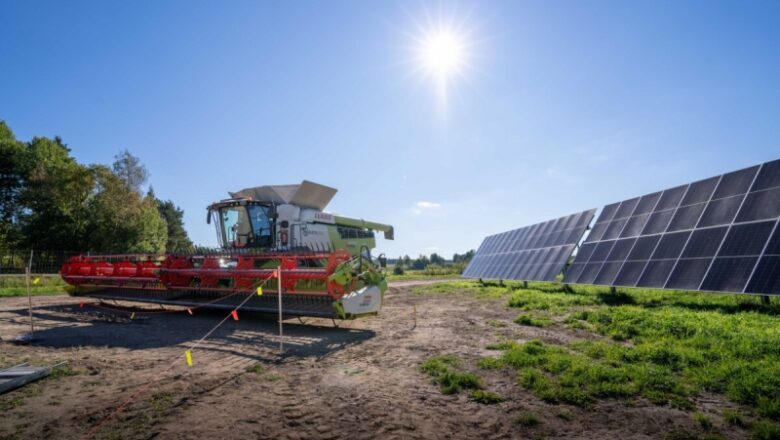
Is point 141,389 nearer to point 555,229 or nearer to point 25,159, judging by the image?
point 555,229

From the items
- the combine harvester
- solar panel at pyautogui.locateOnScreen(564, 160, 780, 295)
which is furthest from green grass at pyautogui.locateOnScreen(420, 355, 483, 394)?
solar panel at pyautogui.locateOnScreen(564, 160, 780, 295)

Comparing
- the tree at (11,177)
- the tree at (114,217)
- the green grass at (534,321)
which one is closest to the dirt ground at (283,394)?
the green grass at (534,321)

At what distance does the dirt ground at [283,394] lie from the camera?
355 cm

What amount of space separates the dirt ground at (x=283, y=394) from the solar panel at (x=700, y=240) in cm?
453

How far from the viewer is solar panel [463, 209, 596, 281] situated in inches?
664

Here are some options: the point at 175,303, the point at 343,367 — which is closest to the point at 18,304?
the point at 175,303

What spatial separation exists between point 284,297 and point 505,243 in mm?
19201

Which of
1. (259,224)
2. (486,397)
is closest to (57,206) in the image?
(259,224)

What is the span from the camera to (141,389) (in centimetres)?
463

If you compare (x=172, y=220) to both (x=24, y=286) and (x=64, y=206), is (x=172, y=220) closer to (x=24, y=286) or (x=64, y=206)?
(x=64, y=206)

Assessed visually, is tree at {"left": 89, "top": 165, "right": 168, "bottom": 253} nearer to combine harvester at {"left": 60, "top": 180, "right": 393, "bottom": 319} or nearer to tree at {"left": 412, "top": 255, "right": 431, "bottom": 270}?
combine harvester at {"left": 60, "top": 180, "right": 393, "bottom": 319}

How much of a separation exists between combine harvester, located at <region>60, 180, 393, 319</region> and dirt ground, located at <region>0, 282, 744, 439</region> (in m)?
1.05

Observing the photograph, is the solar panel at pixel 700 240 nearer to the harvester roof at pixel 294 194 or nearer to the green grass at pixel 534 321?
the green grass at pixel 534 321

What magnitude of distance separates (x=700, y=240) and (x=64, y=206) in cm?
3977
